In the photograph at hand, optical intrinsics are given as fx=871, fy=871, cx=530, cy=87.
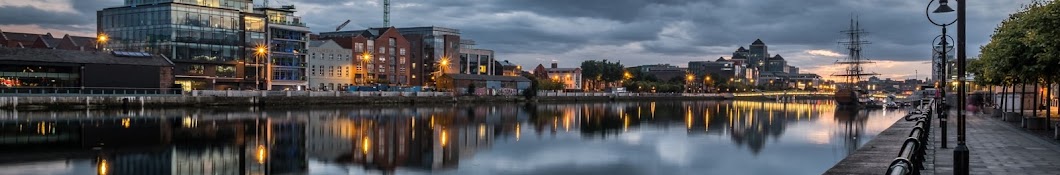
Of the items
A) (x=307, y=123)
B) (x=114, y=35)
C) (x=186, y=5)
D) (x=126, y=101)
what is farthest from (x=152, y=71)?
(x=307, y=123)

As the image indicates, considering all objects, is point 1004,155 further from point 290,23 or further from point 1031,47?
point 290,23

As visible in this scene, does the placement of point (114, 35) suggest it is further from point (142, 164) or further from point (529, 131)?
point (142, 164)

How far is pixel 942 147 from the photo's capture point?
24.8 meters

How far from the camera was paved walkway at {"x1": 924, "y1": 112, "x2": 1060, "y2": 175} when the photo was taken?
19.2 meters

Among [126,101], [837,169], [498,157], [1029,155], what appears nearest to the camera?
[837,169]

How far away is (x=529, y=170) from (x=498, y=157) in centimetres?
430

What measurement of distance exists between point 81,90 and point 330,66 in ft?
158

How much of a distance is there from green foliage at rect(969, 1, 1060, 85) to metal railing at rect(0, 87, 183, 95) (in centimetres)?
7035

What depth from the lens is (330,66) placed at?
406ft

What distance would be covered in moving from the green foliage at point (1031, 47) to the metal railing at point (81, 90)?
70348 millimetres

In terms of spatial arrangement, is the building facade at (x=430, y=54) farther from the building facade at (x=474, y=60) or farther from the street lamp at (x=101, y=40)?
the street lamp at (x=101, y=40)

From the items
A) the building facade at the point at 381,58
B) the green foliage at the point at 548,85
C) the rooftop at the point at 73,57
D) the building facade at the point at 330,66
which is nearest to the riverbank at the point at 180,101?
the rooftop at the point at 73,57

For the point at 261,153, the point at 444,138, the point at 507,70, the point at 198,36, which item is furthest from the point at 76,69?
the point at 507,70

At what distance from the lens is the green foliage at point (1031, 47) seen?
26.6 meters
